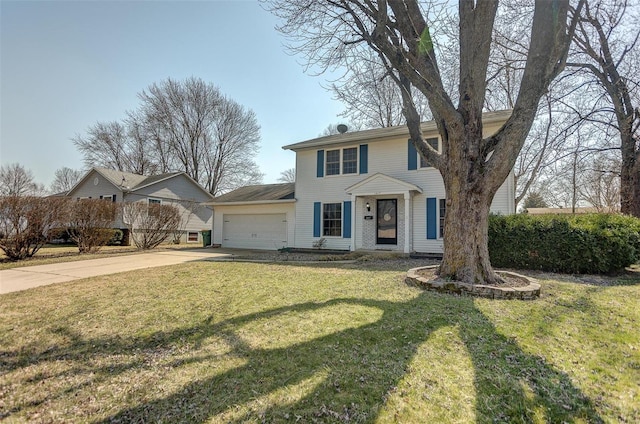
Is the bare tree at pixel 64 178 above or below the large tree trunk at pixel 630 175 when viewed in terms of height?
above

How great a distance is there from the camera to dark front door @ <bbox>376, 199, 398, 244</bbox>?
39.0 ft

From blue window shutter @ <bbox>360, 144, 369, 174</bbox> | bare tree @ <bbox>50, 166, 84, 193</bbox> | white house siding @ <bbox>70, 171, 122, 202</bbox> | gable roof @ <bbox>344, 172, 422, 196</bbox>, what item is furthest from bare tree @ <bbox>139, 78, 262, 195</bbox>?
bare tree @ <bbox>50, 166, 84, 193</bbox>

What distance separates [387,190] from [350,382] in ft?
31.1

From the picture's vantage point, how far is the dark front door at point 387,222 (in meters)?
11.9

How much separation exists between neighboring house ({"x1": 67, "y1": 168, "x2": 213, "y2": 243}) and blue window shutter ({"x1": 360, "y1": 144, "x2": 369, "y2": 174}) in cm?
1104

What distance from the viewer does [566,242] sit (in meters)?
7.33

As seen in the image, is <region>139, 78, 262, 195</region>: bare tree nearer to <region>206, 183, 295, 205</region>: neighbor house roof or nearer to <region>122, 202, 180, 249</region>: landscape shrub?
<region>206, 183, 295, 205</region>: neighbor house roof

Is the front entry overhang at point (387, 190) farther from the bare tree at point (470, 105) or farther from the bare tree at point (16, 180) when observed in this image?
the bare tree at point (16, 180)

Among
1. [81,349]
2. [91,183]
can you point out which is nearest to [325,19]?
[81,349]

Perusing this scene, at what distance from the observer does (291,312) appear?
13.6 ft

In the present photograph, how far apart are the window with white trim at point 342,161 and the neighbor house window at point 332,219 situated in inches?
59.1

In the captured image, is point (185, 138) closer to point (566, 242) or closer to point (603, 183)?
point (566, 242)

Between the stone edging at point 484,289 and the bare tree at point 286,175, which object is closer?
the stone edging at point 484,289

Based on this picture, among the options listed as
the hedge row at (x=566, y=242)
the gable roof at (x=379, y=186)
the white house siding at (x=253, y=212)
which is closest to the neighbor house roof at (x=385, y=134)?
the gable roof at (x=379, y=186)
